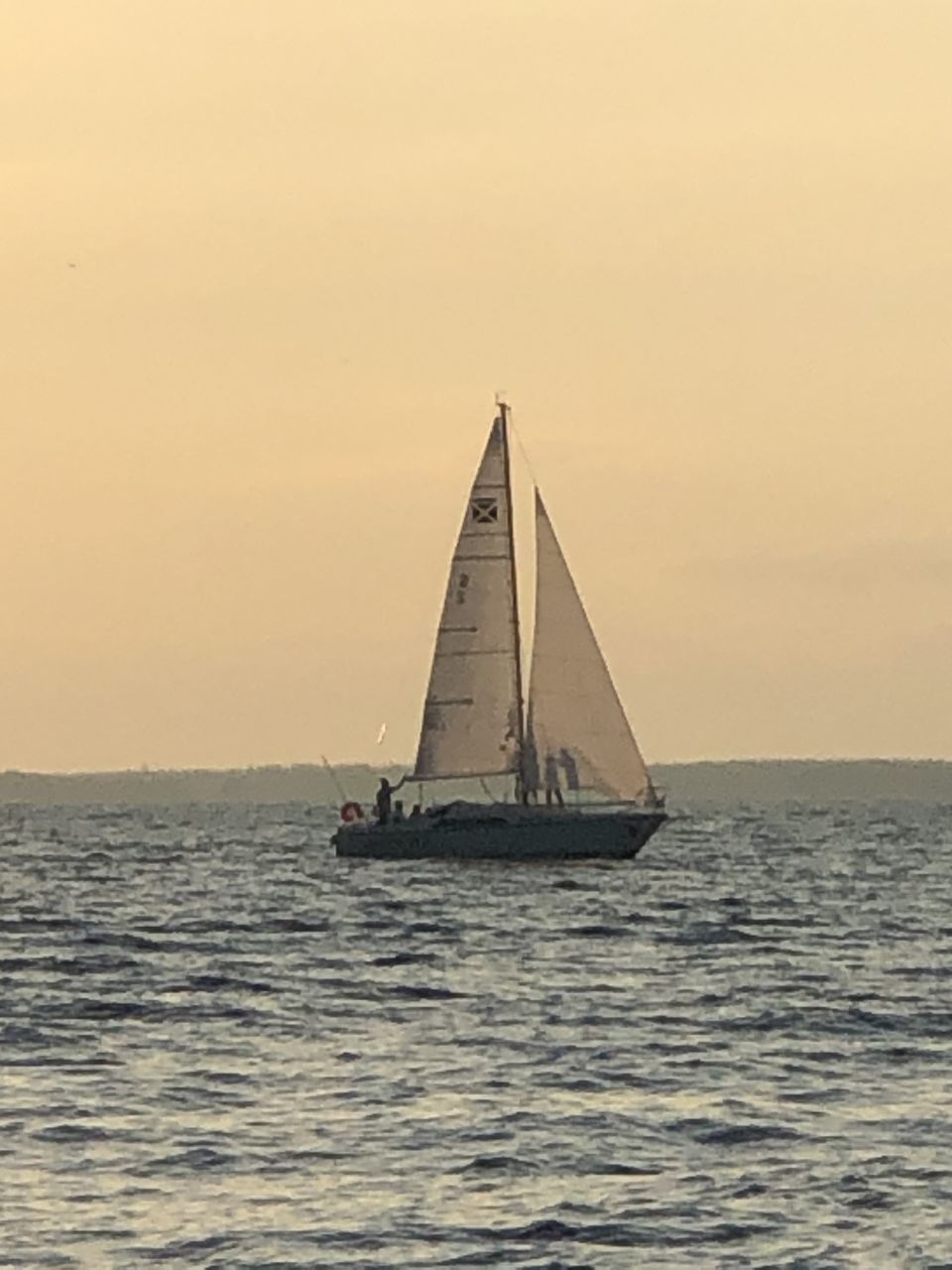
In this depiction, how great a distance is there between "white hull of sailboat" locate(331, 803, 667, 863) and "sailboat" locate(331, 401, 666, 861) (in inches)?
1.5

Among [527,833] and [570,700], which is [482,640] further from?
[527,833]

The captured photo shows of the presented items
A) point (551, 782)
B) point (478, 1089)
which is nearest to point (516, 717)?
point (551, 782)

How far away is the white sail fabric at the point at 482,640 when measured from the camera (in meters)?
88.1

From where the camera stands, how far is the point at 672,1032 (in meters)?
43.8

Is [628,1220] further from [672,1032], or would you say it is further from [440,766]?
[440,766]

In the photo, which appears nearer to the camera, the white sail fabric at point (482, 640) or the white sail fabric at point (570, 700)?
the white sail fabric at point (570, 700)

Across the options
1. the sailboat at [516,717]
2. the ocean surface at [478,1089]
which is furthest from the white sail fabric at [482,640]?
the ocean surface at [478,1089]

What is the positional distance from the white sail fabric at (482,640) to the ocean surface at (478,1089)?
13.3 metres

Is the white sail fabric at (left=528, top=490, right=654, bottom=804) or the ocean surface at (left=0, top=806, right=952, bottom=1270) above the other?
the white sail fabric at (left=528, top=490, right=654, bottom=804)

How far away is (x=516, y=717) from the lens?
88.4 meters

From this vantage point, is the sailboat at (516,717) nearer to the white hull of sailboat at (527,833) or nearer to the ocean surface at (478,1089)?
the white hull of sailboat at (527,833)

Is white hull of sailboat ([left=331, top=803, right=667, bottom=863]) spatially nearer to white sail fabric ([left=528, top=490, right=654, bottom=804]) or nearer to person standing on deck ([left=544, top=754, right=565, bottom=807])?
person standing on deck ([left=544, top=754, right=565, bottom=807])

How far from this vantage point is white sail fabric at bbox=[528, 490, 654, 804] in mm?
86375

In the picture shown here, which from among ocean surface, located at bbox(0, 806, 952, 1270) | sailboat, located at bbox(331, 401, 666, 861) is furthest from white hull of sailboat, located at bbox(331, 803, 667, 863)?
ocean surface, located at bbox(0, 806, 952, 1270)
